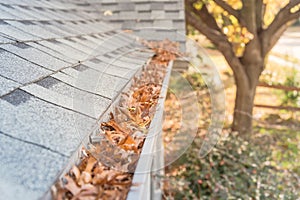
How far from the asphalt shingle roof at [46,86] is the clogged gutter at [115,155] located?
0.21 feet

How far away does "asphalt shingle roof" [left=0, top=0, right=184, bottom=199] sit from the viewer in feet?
2.55

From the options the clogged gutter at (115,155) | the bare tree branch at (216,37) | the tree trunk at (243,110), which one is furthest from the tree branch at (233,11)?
the clogged gutter at (115,155)

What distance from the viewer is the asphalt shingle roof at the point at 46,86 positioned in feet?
2.55

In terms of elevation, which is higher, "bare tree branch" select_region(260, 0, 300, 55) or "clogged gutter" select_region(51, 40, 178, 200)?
"bare tree branch" select_region(260, 0, 300, 55)

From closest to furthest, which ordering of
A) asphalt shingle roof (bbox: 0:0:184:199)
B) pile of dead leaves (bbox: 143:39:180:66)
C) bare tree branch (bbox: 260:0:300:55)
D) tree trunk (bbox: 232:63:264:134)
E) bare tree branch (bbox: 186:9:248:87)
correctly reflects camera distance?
asphalt shingle roof (bbox: 0:0:184:199), pile of dead leaves (bbox: 143:39:180:66), bare tree branch (bbox: 260:0:300:55), bare tree branch (bbox: 186:9:248:87), tree trunk (bbox: 232:63:264:134)

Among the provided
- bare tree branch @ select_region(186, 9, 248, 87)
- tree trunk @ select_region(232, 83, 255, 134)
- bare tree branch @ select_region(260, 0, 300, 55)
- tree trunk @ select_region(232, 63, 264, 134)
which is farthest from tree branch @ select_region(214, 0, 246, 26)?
tree trunk @ select_region(232, 83, 255, 134)

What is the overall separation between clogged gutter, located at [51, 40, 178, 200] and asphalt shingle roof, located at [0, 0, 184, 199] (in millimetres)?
65

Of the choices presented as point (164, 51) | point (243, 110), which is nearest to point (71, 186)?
point (164, 51)

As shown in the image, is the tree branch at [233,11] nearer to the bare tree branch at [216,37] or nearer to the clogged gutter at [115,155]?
the bare tree branch at [216,37]

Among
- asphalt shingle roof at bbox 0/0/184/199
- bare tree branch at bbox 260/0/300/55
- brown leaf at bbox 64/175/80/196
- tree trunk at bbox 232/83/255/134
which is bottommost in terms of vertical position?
tree trunk at bbox 232/83/255/134

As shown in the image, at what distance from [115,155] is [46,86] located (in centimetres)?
40

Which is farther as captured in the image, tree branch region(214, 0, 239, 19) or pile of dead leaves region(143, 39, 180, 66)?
tree branch region(214, 0, 239, 19)

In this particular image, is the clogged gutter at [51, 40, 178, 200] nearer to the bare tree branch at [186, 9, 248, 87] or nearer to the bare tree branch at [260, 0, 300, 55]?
the bare tree branch at [186, 9, 248, 87]

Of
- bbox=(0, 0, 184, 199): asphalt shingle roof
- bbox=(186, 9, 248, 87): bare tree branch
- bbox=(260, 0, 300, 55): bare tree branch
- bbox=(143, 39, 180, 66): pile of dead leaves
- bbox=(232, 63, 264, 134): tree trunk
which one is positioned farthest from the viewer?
bbox=(232, 63, 264, 134): tree trunk
